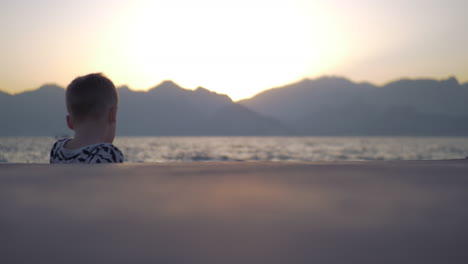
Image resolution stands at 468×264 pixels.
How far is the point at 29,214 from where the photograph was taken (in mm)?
280

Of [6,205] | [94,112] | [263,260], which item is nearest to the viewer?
[263,260]

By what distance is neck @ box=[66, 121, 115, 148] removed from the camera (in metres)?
1.70

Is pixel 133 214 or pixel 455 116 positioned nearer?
pixel 133 214

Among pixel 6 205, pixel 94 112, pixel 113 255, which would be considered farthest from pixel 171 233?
pixel 94 112

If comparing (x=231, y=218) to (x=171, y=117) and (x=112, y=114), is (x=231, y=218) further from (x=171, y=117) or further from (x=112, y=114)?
(x=171, y=117)

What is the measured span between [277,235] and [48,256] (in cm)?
15

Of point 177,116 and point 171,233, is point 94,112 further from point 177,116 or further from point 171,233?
point 177,116

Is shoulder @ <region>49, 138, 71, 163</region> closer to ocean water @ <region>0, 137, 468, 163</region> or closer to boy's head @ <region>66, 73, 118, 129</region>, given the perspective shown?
boy's head @ <region>66, 73, 118, 129</region>

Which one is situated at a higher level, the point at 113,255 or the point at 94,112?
the point at 94,112

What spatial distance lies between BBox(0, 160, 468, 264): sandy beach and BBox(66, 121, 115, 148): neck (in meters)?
1.33

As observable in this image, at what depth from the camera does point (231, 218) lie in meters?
A: 0.26

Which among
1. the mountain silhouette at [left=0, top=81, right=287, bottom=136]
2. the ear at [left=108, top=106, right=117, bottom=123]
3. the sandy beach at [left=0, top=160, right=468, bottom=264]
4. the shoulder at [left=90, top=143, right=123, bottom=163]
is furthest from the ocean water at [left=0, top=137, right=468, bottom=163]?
the mountain silhouette at [left=0, top=81, right=287, bottom=136]

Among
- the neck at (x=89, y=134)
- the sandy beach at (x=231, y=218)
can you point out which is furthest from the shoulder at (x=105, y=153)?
the sandy beach at (x=231, y=218)

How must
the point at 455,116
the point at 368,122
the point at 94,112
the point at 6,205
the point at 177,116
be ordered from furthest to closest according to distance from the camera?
the point at 455,116, the point at 368,122, the point at 177,116, the point at 94,112, the point at 6,205
